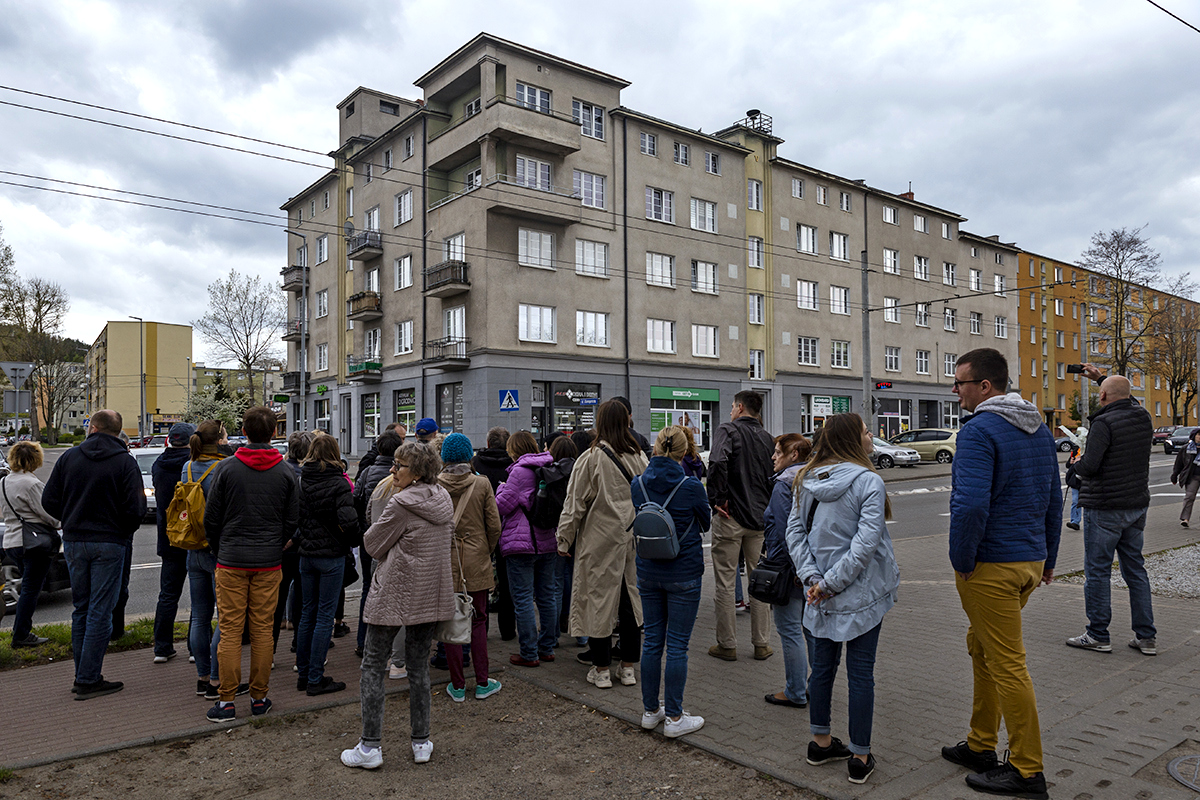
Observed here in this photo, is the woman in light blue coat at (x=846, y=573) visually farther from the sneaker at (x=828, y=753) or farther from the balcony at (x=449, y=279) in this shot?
the balcony at (x=449, y=279)

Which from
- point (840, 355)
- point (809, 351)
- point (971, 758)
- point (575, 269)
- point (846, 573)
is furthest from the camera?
point (840, 355)

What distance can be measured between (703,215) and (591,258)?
7.06m

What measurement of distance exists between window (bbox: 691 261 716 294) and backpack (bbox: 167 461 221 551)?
32.5 m

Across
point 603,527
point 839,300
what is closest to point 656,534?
point 603,527

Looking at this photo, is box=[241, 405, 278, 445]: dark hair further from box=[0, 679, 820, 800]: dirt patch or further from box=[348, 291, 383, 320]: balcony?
box=[348, 291, 383, 320]: balcony

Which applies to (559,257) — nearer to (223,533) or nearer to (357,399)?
(357,399)

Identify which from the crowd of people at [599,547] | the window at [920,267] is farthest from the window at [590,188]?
the crowd of people at [599,547]

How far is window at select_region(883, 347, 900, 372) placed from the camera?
1810 inches

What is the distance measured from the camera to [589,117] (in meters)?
34.1

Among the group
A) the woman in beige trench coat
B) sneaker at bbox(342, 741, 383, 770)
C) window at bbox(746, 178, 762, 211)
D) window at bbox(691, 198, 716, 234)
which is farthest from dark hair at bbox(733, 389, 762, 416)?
window at bbox(746, 178, 762, 211)

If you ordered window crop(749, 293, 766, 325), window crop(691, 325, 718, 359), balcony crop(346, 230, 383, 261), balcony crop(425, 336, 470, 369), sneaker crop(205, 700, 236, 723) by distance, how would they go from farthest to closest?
window crop(749, 293, 766, 325) → balcony crop(346, 230, 383, 261) → window crop(691, 325, 718, 359) → balcony crop(425, 336, 470, 369) → sneaker crop(205, 700, 236, 723)

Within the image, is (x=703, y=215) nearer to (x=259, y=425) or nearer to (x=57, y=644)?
(x=57, y=644)

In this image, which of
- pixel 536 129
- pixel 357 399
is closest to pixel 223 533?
pixel 536 129

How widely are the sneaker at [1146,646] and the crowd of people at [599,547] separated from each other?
0.14 meters
